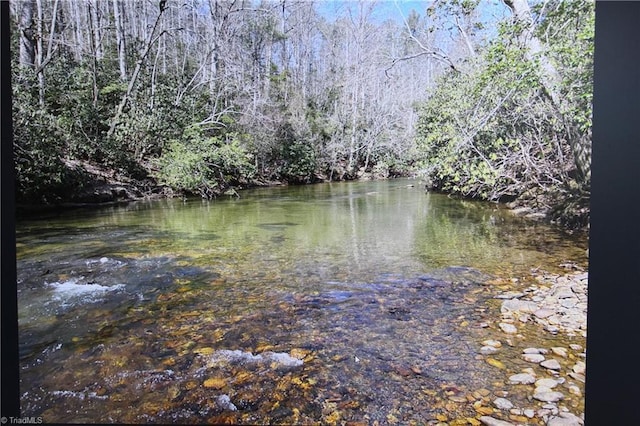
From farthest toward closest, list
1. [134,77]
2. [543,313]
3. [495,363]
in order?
[134,77] < [543,313] < [495,363]

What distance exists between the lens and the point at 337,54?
7.54 metres

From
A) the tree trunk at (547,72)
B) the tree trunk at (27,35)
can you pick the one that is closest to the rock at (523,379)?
the tree trunk at (547,72)

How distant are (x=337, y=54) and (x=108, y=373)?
23.7 feet

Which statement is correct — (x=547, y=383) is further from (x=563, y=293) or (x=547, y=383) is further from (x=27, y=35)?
(x=27, y=35)

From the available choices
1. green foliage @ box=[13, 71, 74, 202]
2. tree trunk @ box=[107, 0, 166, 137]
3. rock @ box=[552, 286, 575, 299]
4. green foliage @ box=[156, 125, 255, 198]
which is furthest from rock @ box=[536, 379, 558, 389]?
tree trunk @ box=[107, 0, 166, 137]

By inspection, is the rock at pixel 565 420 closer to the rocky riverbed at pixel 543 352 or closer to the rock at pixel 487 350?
the rocky riverbed at pixel 543 352

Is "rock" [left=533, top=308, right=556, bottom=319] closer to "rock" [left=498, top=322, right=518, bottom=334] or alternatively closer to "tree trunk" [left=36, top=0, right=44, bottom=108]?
"rock" [left=498, top=322, right=518, bottom=334]

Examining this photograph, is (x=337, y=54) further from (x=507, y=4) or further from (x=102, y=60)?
(x=507, y=4)

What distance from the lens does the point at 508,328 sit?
1.70m

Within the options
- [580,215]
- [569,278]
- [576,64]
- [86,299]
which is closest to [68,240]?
[86,299]

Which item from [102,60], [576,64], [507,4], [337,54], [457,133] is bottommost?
[457,133]

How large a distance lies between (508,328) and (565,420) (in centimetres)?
65

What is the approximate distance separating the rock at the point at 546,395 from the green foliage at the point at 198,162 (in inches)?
222

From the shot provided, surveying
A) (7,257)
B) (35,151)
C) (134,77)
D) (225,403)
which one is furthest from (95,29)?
(225,403)
